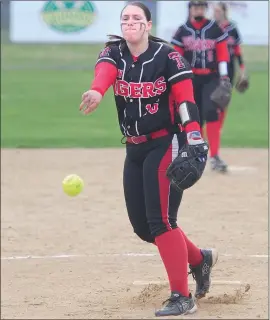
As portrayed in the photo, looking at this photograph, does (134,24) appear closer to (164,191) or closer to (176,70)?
(176,70)

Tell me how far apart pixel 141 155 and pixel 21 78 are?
16.8 m

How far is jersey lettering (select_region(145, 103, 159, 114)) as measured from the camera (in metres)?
5.71

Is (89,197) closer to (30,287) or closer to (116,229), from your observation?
(116,229)

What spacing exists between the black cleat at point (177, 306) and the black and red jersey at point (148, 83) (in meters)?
1.02

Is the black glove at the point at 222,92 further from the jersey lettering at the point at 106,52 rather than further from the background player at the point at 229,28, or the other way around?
the jersey lettering at the point at 106,52

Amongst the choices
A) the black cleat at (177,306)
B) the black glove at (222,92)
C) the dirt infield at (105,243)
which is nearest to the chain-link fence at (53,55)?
the dirt infield at (105,243)

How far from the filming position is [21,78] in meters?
22.3

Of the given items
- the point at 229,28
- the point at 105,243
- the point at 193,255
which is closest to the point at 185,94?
the point at 193,255

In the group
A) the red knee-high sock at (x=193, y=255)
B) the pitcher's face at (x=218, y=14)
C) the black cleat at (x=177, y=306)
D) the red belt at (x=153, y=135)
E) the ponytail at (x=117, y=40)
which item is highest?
the pitcher's face at (x=218, y=14)

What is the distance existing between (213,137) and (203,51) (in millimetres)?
1099

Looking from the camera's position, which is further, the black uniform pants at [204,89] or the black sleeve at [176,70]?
the black uniform pants at [204,89]

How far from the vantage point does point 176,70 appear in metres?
5.65

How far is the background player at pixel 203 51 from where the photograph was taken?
11.2 m

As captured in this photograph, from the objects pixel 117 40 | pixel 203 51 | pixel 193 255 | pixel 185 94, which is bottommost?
pixel 193 255
